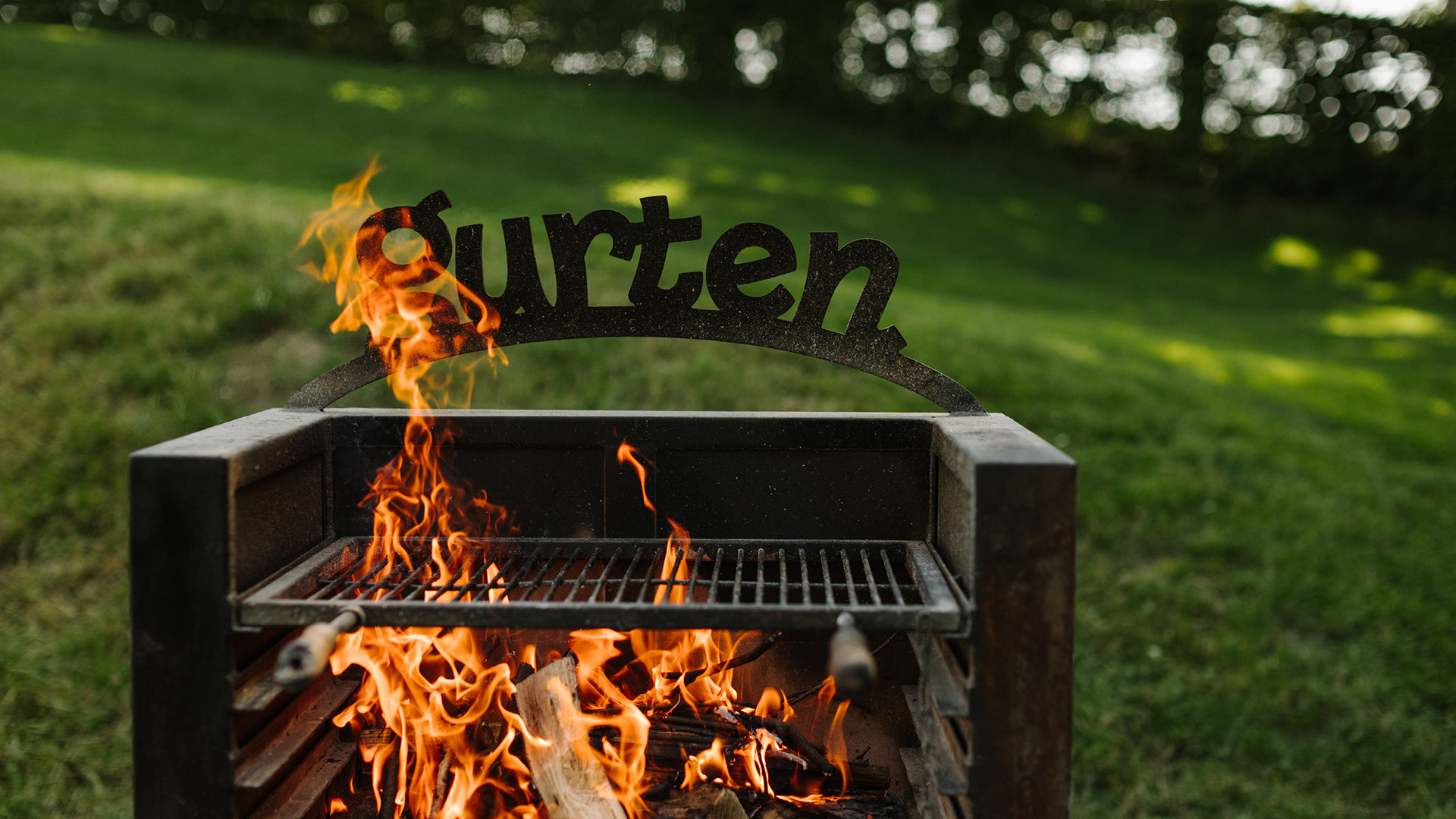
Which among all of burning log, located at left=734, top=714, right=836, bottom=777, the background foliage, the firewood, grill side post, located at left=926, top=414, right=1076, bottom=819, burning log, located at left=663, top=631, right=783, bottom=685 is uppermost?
the background foliage

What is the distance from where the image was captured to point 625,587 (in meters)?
2.08

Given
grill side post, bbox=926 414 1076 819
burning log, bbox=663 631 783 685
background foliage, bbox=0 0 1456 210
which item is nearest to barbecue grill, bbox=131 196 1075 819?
grill side post, bbox=926 414 1076 819

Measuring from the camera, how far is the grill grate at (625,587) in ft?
5.30

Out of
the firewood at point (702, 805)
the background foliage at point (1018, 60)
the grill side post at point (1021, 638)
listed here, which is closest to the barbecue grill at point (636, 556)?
the grill side post at point (1021, 638)

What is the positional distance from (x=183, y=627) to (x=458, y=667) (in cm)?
75

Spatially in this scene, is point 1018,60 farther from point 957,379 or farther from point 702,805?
point 702,805

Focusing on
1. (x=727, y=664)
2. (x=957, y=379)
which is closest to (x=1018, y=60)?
(x=957, y=379)

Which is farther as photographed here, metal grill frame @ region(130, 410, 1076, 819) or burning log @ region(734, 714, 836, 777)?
burning log @ region(734, 714, 836, 777)

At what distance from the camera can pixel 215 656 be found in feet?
5.41

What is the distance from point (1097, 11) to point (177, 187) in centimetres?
1007

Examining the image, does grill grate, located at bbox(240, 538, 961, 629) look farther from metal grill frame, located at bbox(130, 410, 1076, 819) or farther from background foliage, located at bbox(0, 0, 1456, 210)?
background foliage, located at bbox(0, 0, 1456, 210)

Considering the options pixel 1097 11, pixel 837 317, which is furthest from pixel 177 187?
Result: pixel 1097 11

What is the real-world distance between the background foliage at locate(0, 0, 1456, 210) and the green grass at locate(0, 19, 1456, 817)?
132 cm

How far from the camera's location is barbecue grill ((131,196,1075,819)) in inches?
63.9
